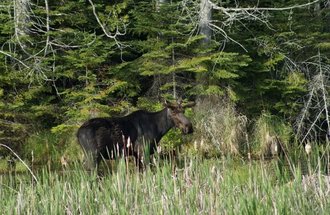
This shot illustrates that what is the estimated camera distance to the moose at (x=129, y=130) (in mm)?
10508

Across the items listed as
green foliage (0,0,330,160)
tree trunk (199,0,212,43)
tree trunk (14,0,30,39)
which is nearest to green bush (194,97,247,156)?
green foliage (0,0,330,160)

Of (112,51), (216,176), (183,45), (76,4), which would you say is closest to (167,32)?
(183,45)

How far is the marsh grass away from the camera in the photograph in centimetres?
562

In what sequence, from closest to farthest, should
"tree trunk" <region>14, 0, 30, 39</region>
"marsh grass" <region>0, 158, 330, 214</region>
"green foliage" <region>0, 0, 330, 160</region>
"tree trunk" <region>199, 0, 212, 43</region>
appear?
"marsh grass" <region>0, 158, 330, 214</region> → "tree trunk" <region>14, 0, 30, 39</region> → "green foliage" <region>0, 0, 330, 160</region> → "tree trunk" <region>199, 0, 212, 43</region>

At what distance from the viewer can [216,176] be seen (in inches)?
271

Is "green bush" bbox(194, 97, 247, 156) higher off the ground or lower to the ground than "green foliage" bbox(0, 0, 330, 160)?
lower

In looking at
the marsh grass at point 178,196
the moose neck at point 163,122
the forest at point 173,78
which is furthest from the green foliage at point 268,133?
the marsh grass at point 178,196

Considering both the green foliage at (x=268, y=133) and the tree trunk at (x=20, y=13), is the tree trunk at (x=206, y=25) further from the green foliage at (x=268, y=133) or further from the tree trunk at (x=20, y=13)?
the tree trunk at (x=20, y=13)

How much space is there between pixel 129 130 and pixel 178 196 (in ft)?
17.2

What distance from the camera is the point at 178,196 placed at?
19.7ft

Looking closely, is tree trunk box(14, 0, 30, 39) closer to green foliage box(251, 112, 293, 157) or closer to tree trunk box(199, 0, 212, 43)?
tree trunk box(199, 0, 212, 43)

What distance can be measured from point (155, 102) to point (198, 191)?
8302mm

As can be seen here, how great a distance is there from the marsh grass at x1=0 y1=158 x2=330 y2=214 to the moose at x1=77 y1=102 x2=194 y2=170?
136 inches

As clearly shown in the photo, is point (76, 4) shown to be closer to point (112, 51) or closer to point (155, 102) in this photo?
point (112, 51)
